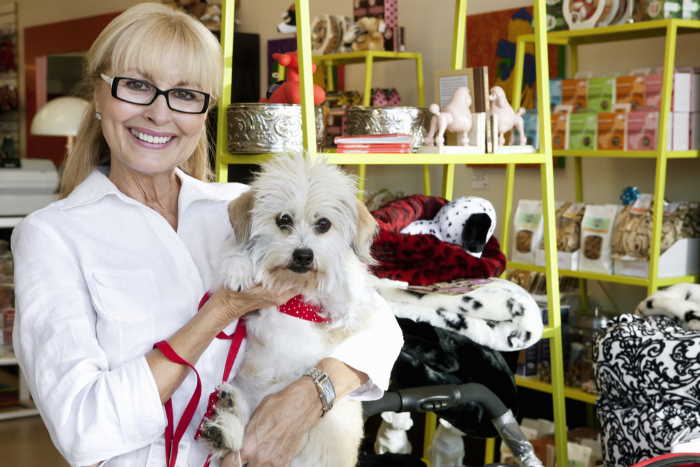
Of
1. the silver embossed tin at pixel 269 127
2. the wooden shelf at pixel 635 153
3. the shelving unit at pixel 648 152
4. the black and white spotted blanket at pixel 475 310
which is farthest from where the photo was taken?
the wooden shelf at pixel 635 153

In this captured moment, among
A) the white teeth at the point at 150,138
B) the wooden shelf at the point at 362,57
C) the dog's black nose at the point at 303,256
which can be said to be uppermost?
the wooden shelf at the point at 362,57

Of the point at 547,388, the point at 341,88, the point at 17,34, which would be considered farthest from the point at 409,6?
the point at 17,34

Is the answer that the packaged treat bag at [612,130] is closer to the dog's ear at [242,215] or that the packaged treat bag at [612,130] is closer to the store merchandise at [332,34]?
the store merchandise at [332,34]

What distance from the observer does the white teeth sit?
1.60m

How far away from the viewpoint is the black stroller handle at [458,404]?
1753mm

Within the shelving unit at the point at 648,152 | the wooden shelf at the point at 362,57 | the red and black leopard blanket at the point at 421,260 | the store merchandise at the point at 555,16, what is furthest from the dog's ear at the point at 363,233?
the wooden shelf at the point at 362,57

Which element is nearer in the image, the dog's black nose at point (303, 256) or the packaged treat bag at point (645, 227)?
the dog's black nose at point (303, 256)

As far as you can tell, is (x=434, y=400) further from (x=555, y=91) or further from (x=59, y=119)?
(x=59, y=119)

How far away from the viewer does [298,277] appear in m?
1.51

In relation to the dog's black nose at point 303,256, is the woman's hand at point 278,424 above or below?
below

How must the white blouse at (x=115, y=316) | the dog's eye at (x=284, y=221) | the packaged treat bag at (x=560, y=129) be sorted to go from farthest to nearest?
the packaged treat bag at (x=560, y=129) < the dog's eye at (x=284, y=221) < the white blouse at (x=115, y=316)

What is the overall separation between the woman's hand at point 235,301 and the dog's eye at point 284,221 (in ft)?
0.35

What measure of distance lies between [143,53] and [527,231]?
2.79m

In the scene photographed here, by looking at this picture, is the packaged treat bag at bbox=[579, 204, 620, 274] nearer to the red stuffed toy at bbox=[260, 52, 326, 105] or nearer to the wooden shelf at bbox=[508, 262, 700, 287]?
the wooden shelf at bbox=[508, 262, 700, 287]
